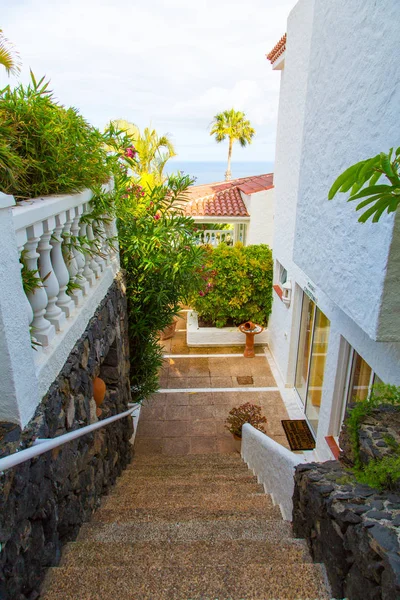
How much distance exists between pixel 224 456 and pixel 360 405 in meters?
3.69

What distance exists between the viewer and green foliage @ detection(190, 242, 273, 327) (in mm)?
9648

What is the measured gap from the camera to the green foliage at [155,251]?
479 centimetres

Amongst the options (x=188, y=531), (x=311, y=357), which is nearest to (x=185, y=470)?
(x=188, y=531)

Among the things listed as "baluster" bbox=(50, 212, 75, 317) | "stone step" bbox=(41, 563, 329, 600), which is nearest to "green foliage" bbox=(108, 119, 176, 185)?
"baluster" bbox=(50, 212, 75, 317)

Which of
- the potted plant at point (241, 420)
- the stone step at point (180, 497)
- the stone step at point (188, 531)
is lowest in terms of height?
the potted plant at point (241, 420)

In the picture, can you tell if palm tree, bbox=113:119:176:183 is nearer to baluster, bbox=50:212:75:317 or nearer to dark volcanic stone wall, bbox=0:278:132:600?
dark volcanic stone wall, bbox=0:278:132:600

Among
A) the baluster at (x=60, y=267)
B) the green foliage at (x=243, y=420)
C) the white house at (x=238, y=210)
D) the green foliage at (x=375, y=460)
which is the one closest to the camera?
the green foliage at (x=375, y=460)

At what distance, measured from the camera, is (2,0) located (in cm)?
313

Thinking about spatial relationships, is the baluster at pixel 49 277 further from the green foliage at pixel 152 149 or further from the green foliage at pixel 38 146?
the green foliage at pixel 152 149

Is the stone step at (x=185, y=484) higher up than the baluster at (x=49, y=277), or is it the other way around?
the baluster at (x=49, y=277)

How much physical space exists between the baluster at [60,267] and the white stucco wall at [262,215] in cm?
877

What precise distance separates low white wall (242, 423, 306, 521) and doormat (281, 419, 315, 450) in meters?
1.13

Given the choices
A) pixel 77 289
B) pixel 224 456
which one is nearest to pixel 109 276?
pixel 77 289

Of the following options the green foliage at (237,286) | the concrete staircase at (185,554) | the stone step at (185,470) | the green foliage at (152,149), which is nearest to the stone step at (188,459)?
the stone step at (185,470)
